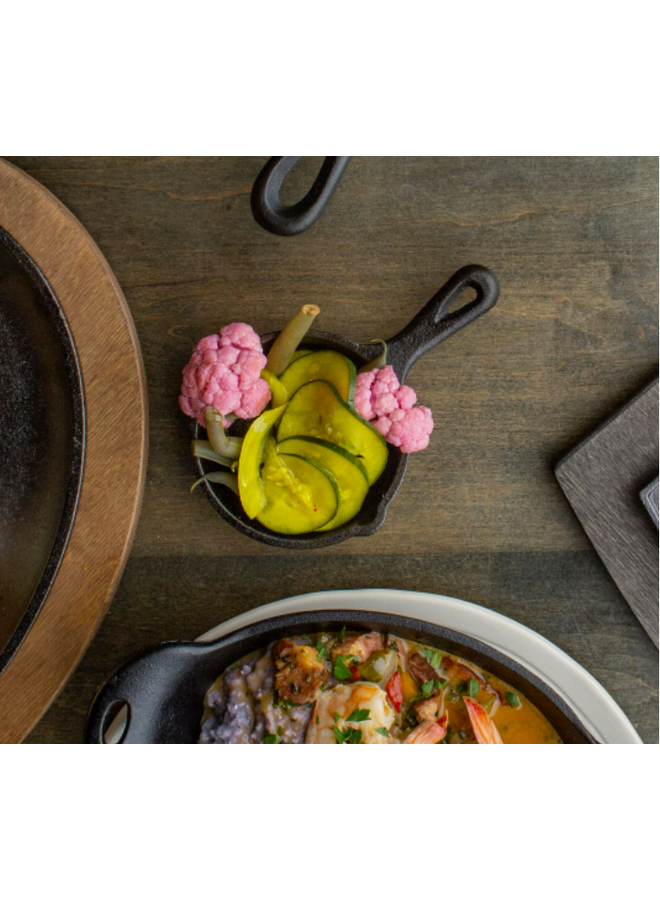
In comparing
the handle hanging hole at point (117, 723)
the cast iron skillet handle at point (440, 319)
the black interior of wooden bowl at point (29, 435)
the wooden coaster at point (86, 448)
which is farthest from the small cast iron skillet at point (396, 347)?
the handle hanging hole at point (117, 723)

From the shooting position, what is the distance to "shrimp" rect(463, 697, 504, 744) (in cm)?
113

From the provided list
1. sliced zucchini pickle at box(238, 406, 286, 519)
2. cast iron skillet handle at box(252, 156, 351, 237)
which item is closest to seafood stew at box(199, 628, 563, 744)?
sliced zucchini pickle at box(238, 406, 286, 519)

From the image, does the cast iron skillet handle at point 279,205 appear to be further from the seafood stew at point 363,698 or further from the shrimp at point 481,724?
the shrimp at point 481,724

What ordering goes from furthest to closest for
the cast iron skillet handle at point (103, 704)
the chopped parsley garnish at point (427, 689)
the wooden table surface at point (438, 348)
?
the wooden table surface at point (438, 348) < the chopped parsley garnish at point (427, 689) < the cast iron skillet handle at point (103, 704)

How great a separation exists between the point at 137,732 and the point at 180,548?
39 cm

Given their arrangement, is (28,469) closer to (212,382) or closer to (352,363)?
(212,382)

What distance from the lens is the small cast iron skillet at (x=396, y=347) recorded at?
1125 mm

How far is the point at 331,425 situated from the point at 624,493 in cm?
65

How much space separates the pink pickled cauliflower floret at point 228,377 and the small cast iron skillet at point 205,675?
1.29 feet

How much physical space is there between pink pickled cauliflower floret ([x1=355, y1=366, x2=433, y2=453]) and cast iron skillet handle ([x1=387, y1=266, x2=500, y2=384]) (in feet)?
0.15

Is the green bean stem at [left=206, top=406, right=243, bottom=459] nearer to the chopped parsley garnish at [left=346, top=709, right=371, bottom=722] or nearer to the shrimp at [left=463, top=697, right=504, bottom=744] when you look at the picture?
the chopped parsley garnish at [left=346, top=709, right=371, bottom=722]

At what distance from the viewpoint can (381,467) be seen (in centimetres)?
114

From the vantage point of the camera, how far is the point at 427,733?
114 cm

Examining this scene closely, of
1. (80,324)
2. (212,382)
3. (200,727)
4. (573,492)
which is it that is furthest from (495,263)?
(200,727)
